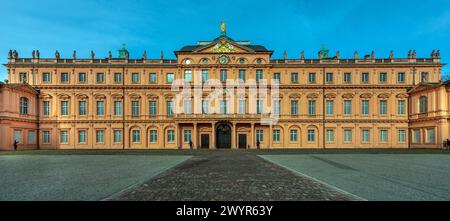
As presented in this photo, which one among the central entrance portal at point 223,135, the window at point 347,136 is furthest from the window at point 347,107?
the central entrance portal at point 223,135

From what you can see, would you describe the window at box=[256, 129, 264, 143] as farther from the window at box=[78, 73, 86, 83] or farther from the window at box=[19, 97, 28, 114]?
the window at box=[19, 97, 28, 114]

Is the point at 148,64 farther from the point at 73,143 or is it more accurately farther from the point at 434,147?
the point at 434,147

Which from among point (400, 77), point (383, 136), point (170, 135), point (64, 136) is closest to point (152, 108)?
point (170, 135)

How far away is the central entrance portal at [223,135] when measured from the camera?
4132cm

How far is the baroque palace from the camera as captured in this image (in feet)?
134

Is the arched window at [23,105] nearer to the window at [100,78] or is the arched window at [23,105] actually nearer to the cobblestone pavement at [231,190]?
the window at [100,78]

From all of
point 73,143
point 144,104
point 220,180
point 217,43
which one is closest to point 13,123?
point 73,143

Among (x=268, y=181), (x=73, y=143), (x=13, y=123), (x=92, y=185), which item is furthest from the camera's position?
(x=73, y=143)

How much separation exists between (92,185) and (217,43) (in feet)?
113

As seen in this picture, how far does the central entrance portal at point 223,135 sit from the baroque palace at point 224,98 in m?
0.15

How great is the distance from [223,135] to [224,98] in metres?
5.59

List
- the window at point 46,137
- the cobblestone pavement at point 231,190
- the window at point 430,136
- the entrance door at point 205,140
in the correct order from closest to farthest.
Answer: the cobblestone pavement at point 231,190 < the window at point 430,136 < the window at point 46,137 < the entrance door at point 205,140

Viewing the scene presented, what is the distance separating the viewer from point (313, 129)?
136 feet

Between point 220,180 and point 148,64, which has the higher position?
point 148,64
